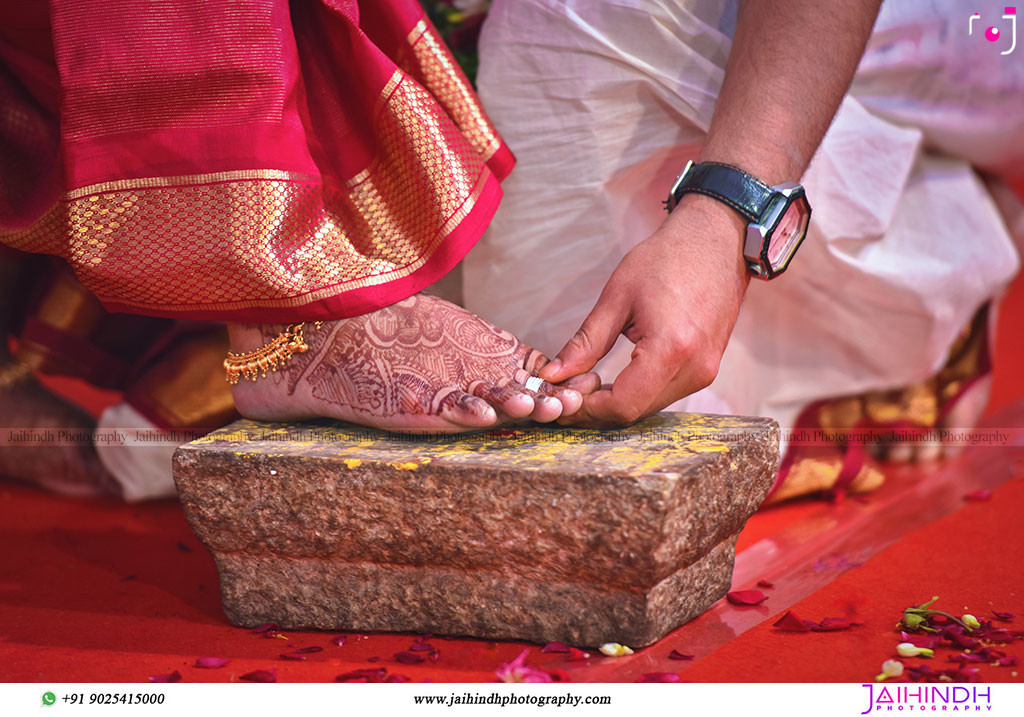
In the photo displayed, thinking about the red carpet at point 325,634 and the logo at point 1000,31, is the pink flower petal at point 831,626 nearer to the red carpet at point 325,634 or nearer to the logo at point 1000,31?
the red carpet at point 325,634

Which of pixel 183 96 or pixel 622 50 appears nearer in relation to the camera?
pixel 183 96

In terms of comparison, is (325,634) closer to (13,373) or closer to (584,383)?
(584,383)

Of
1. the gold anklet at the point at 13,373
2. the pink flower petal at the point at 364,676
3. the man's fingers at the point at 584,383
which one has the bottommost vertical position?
the gold anklet at the point at 13,373

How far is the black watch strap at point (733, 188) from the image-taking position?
1077 millimetres

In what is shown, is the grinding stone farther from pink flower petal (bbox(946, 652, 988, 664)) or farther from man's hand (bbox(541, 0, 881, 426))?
pink flower petal (bbox(946, 652, 988, 664))

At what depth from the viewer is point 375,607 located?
0.99 meters

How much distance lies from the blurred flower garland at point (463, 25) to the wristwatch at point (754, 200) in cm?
52

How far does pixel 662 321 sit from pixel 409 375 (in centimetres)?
27

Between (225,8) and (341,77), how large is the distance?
6.5 inches

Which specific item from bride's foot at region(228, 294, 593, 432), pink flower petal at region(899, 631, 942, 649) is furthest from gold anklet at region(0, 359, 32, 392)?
pink flower petal at region(899, 631, 942, 649)

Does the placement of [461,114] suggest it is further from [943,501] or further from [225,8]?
[943,501]

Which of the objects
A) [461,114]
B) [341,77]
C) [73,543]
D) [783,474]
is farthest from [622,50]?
[73,543]

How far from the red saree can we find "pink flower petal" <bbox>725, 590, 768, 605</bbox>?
48 centimetres

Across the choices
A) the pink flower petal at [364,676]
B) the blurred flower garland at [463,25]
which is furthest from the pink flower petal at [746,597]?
the blurred flower garland at [463,25]
